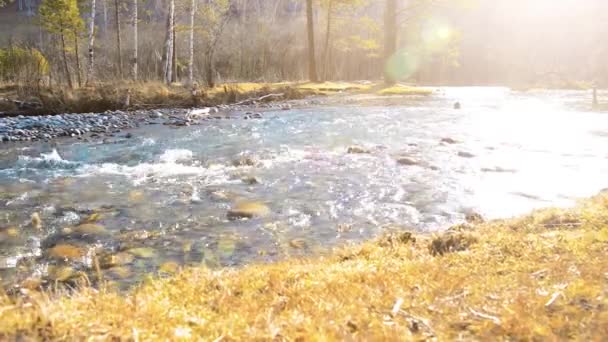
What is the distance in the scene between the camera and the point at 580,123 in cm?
1603

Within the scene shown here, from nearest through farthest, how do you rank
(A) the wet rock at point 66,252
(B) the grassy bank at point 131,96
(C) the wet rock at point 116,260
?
(C) the wet rock at point 116,260, (A) the wet rock at point 66,252, (B) the grassy bank at point 131,96

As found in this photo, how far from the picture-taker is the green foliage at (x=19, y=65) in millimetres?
21141

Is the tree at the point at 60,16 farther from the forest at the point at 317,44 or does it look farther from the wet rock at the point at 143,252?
the wet rock at the point at 143,252

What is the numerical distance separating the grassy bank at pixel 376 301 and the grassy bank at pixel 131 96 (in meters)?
16.5

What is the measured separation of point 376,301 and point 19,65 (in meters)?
24.9

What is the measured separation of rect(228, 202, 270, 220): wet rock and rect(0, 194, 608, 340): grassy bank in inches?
96.8

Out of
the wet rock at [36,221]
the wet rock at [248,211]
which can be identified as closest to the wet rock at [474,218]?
the wet rock at [248,211]

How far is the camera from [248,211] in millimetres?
6926

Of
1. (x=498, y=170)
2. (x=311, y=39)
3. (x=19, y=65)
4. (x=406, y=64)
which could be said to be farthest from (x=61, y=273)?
(x=406, y=64)

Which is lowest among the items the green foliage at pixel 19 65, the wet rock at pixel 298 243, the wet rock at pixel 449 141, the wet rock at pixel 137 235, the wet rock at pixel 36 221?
the wet rock at pixel 298 243

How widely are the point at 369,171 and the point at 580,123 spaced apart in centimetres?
1047

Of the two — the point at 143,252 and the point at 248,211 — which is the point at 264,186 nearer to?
the point at 248,211

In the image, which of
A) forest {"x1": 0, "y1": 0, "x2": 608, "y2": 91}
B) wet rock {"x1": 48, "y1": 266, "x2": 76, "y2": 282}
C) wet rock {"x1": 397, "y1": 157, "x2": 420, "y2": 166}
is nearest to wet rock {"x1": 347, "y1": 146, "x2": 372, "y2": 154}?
wet rock {"x1": 397, "y1": 157, "x2": 420, "y2": 166}

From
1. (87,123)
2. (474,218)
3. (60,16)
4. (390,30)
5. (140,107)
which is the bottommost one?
(474,218)
